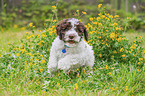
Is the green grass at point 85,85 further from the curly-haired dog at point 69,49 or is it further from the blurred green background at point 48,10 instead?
the blurred green background at point 48,10

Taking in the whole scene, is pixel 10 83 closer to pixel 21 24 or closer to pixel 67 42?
pixel 67 42

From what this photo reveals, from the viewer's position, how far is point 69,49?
9.80 feet

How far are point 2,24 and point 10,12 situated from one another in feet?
2.79

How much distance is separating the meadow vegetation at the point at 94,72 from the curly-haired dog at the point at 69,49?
15 cm

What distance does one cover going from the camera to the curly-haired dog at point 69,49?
9.18ft

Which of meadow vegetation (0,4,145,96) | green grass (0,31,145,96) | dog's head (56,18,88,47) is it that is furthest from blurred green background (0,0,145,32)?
dog's head (56,18,88,47)

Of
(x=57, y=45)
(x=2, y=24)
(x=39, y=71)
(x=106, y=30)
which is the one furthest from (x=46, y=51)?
(x=2, y=24)

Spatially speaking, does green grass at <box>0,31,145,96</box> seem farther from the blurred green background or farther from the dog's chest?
the blurred green background

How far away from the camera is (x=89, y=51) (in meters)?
3.28

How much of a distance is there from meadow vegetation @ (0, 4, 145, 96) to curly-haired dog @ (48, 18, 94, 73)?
5.9 inches

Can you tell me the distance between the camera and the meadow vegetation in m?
2.87

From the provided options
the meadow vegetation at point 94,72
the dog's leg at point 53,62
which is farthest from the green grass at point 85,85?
the dog's leg at point 53,62

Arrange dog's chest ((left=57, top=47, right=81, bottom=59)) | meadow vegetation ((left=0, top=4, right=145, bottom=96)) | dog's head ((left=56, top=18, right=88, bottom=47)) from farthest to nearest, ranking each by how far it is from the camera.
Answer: dog's chest ((left=57, top=47, right=81, bottom=59))
meadow vegetation ((left=0, top=4, right=145, bottom=96))
dog's head ((left=56, top=18, right=88, bottom=47))

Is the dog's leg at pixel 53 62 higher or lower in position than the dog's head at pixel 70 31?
lower
